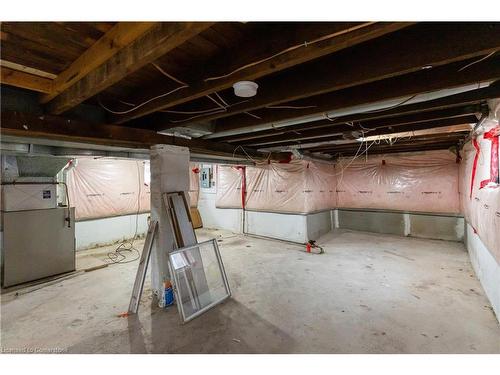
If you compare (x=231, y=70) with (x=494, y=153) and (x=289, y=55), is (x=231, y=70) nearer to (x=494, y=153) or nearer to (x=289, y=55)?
(x=289, y=55)

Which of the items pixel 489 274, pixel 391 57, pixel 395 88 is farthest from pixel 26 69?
pixel 489 274

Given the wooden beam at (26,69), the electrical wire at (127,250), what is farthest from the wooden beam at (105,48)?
the electrical wire at (127,250)

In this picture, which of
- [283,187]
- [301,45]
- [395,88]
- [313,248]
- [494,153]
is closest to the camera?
[301,45]

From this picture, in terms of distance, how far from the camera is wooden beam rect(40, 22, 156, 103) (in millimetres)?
1095

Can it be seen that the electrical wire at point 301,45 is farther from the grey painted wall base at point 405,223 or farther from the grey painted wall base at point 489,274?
the grey painted wall base at point 405,223

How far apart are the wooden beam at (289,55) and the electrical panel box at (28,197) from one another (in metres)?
3.00

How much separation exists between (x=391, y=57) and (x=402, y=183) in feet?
17.1

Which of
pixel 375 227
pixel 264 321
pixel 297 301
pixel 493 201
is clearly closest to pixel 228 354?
pixel 264 321

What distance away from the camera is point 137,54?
3.78 ft

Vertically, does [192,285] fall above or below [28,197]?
below

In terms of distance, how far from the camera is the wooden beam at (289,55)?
993mm

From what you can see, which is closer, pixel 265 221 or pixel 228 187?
pixel 265 221

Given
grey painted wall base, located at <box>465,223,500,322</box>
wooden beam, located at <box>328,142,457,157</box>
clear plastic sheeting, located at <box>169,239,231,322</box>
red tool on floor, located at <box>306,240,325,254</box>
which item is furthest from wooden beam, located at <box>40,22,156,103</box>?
wooden beam, located at <box>328,142,457,157</box>
